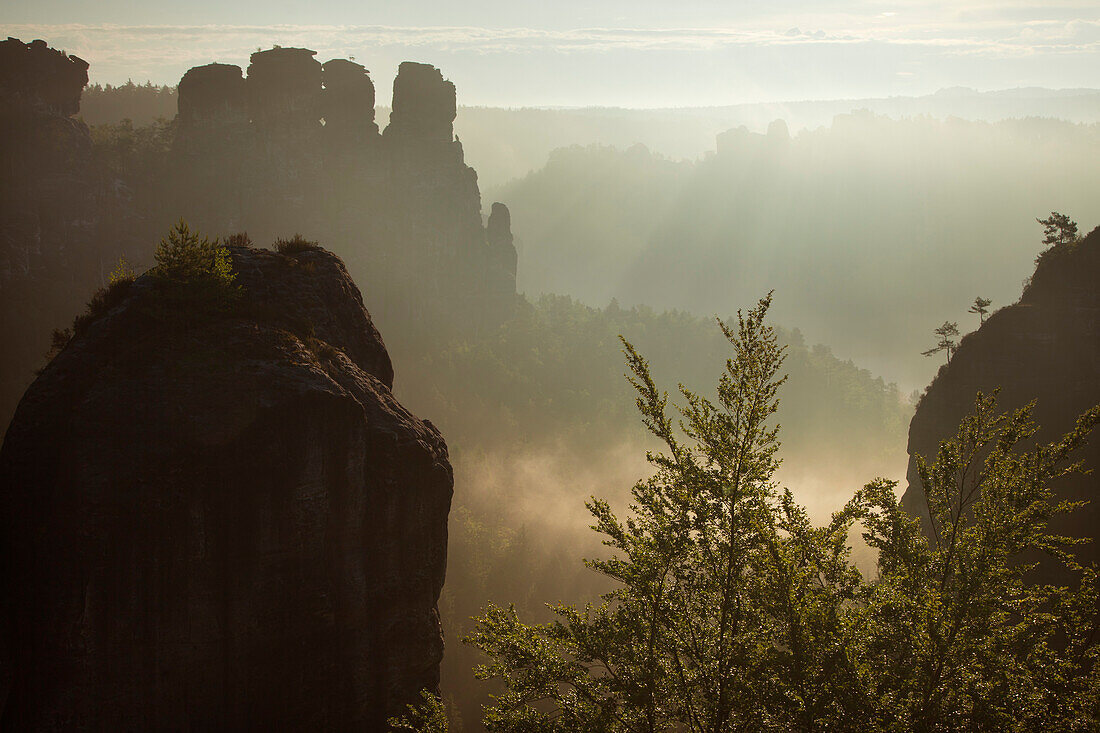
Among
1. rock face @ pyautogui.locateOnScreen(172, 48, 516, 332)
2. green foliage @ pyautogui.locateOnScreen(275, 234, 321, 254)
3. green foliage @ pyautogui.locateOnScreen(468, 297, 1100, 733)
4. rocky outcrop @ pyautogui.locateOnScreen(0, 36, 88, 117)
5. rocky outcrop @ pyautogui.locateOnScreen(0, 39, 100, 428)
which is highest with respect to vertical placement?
rock face @ pyautogui.locateOnScreen(172, 48, 516, 332)

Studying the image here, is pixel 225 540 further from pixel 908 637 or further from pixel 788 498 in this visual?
pixel 908 637

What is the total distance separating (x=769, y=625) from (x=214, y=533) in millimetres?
13242

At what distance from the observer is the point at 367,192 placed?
103 meters

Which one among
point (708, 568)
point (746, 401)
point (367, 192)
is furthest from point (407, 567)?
point (367, 192)

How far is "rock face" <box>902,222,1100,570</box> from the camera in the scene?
35250 mm

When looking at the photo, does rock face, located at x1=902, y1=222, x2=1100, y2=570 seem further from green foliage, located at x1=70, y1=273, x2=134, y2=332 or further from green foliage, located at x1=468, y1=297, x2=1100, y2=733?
green foliage, located at x1=70, y1=273, x2=134, y2=332

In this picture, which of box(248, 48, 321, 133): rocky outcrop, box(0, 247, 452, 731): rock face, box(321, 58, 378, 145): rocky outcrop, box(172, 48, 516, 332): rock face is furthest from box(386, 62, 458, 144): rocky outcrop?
box(0, 247, 452, 731): rock face

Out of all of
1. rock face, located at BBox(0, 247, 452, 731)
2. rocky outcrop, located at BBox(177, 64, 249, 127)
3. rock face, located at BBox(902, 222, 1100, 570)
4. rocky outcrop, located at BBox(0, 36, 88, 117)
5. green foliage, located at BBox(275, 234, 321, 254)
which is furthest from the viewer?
rocky outcrop, located at BBox(177, 64, 249, 127)

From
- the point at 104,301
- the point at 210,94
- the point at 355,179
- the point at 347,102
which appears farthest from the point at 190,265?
the point at 347,102

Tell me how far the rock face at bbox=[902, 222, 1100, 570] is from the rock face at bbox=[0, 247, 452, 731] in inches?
1177

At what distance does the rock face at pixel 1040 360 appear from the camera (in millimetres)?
35250

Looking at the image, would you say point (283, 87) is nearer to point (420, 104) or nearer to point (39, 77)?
point (420, 104)

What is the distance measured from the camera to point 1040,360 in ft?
123

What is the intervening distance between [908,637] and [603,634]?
625 cm
